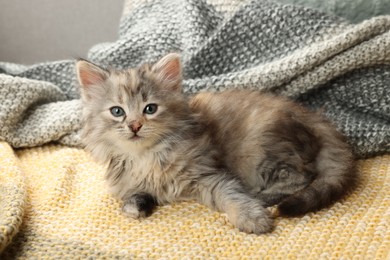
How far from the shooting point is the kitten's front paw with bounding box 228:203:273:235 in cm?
132

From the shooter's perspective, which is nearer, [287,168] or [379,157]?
[287,168]

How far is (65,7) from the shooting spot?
2.67 meters

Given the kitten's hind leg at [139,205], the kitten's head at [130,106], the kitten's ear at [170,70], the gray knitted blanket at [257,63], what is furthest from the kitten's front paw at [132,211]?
the gray knitted blanket at [257,63]

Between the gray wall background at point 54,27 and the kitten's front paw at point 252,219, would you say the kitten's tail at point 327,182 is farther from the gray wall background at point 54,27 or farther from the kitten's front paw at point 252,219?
the gray wall background at point 54,27

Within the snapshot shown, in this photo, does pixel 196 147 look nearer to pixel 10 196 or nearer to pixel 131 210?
pixel 131 210

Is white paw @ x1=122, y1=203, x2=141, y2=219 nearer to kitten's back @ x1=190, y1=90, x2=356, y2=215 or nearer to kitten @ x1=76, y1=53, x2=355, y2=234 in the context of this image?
kitten @ x1=76, y1=53, x2=355, y2=234

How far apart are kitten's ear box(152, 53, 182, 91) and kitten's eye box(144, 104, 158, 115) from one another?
0.10 metres

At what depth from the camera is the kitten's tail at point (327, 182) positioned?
137 cm

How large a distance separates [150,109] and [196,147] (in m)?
0.18

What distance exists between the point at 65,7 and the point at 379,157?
1752mm

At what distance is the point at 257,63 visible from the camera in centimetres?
191

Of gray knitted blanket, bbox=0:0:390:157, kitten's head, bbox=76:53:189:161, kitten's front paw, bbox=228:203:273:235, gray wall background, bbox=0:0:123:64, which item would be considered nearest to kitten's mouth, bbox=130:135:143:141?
kitten's head, bbox=76:53:189:161

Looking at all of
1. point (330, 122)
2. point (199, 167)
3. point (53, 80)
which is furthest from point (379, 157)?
point (53, 80)

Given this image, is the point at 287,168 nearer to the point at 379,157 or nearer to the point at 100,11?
the point at 379,157
